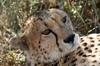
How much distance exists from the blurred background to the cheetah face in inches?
17.4

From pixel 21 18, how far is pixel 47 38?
85 centimetres

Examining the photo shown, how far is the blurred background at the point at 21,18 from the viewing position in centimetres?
243

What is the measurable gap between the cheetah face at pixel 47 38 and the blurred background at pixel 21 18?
0.44 m

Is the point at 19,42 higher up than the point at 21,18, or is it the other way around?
the point at 21,18

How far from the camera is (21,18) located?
2631mm

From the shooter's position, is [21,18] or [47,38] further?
[21,18]

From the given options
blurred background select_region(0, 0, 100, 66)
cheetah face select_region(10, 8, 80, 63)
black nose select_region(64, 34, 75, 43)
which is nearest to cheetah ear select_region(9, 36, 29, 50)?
cheetah face select_region(10, 8, 80, 63)

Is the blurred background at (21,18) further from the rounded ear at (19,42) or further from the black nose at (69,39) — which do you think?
the black nose at (69,39)

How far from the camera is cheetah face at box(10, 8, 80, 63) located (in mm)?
1819

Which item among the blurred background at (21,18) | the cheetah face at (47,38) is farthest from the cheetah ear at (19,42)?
the blurred background at (21,18)

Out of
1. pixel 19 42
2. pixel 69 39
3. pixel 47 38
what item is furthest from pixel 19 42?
pixel 69 39

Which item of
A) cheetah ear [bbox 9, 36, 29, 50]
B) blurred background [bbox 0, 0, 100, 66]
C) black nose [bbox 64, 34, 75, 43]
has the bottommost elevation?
black nose [bbox 64, 34, 75, 43]

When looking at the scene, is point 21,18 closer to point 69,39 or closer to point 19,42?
point 19,42

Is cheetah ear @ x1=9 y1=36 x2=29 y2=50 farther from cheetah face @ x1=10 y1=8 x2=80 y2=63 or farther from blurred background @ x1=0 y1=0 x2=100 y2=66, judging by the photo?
blurred background @ x1=0 y1=0 x2=100 y2=66
